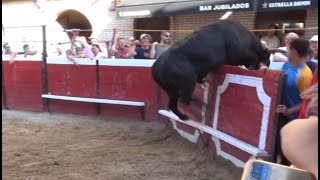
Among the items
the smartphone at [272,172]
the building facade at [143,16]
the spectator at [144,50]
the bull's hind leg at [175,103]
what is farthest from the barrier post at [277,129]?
the spectator at [144,50]

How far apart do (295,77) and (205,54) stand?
1.54 meters

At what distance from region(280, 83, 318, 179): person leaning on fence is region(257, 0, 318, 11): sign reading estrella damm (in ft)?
25.6

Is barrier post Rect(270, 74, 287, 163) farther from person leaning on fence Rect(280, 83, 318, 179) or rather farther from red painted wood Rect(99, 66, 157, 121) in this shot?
red painted wood Rect(99, 66, 157, 121)

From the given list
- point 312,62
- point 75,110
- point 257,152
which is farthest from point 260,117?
point 75,110

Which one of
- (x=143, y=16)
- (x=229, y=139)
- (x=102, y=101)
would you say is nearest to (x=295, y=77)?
(x=229, y=139)

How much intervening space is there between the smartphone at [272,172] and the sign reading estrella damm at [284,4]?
7.79 m

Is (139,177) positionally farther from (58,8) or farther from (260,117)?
(58,8)

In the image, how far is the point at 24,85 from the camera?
9125 mm

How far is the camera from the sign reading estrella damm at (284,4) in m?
8.68

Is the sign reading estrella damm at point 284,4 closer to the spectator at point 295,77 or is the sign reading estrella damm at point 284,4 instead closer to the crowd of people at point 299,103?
the crowd of people at point 299,103

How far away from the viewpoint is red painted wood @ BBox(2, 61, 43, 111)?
29.2 ft

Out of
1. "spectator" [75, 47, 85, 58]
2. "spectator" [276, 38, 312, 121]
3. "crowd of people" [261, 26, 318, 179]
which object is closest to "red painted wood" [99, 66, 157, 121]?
"spectator" [75, 47, 85, 58]

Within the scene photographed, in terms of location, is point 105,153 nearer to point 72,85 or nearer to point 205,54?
point 205,54

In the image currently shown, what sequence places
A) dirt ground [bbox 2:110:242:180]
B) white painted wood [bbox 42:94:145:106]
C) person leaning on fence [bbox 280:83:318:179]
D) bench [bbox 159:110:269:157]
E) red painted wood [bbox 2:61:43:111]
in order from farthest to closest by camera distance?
red painted wood [bbox 2:61:43:111], white painted wood [bbox 42:94:145:106], dirt ground [bbox 2:110:242:180], bench [bbox 159:110:269:157], person leaning on fence [bbox 280:83:318:179]
